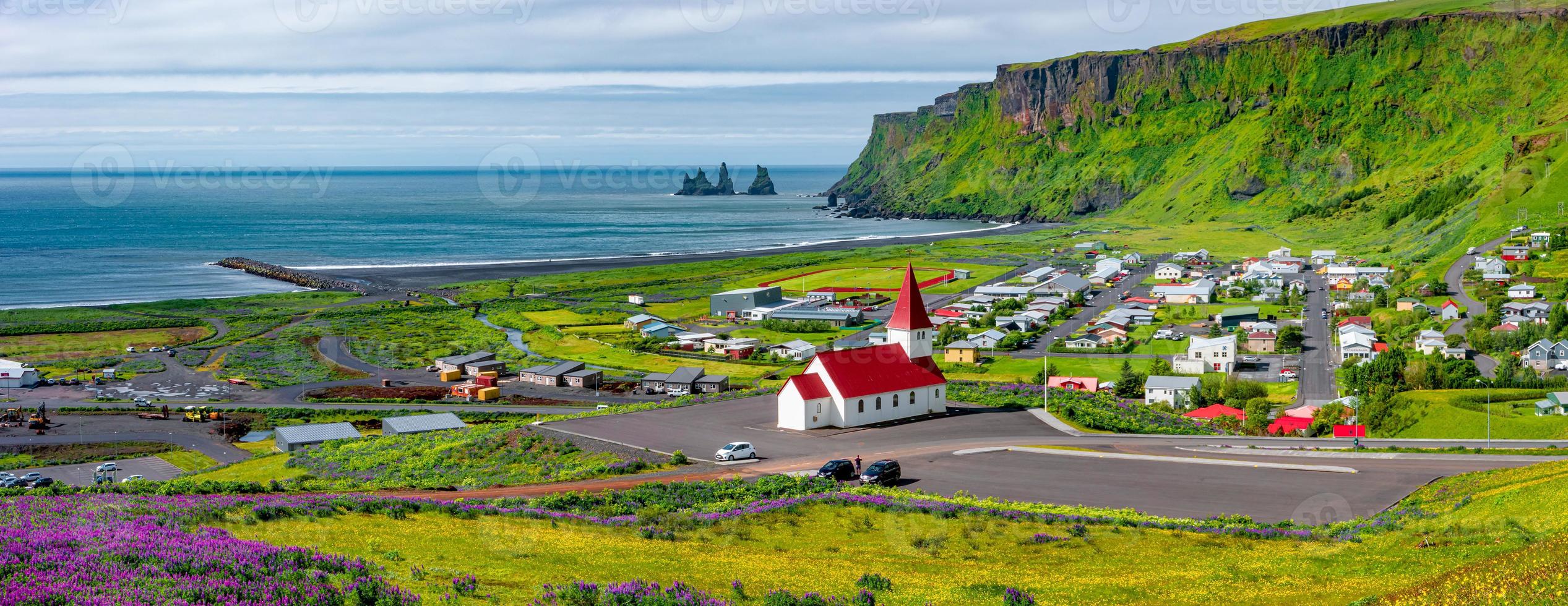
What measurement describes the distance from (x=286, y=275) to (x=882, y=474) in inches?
4683

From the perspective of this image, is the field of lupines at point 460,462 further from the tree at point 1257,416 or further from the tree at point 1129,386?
the tree at point 1129,386

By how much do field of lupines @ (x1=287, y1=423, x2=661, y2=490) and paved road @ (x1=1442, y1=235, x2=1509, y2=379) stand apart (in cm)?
5574

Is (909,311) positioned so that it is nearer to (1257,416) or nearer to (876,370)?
(876,370)

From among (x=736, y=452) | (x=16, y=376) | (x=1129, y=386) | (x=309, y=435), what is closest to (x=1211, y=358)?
(x=1129, y=386)

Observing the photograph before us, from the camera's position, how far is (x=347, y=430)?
167 feet

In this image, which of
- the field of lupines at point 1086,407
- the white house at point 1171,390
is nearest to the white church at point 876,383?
the field of lupines at point 1086,407

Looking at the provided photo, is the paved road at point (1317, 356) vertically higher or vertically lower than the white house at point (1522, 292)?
lower

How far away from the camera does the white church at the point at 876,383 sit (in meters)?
40.0

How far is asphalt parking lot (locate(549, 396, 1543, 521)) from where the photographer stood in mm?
28203

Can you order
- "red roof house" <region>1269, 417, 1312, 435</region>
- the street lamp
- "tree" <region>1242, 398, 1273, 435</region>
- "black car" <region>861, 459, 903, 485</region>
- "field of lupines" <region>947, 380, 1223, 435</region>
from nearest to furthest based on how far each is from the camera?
"black car" <region>861, 459, 903, 485</region> < the street lamp < "field of lupines" <region>947, 380, 1223, 435</region> < "tree" <region>1242, 398, 1273, 435</region> < "red roof house" <region>1269, 417, 1312, 435</region>

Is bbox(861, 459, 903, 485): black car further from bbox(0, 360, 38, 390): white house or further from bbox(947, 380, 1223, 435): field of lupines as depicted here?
bbox(0, 360, 38, 390): white house

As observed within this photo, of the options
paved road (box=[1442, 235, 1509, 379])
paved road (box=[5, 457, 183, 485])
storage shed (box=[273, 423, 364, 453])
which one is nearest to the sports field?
paved road (box=[1442, 235, 1509, 379])

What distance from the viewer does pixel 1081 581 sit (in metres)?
18.1

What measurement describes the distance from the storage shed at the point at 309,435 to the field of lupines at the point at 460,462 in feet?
18.5
